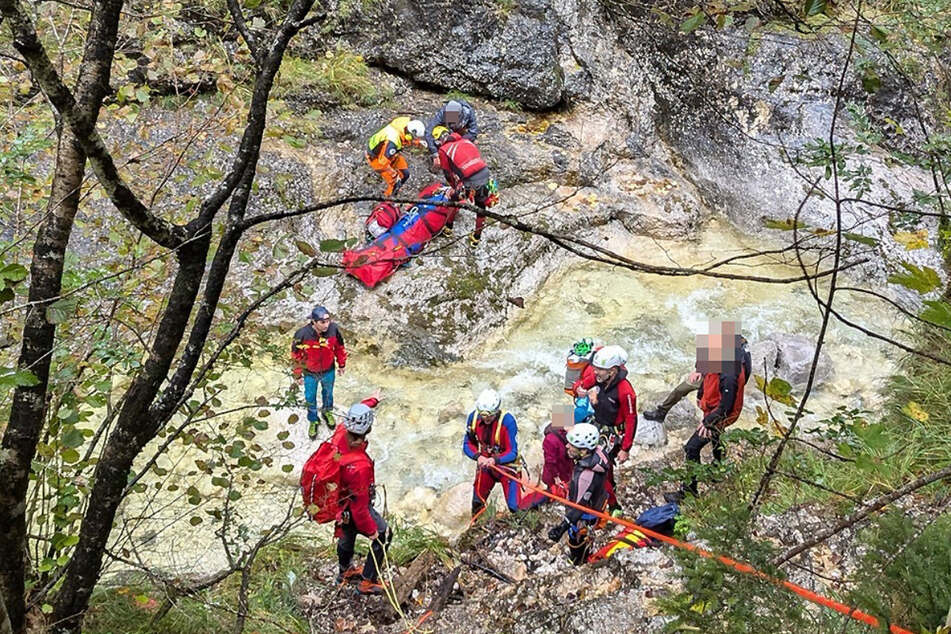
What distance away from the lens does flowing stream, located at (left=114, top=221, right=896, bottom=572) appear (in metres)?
6.33

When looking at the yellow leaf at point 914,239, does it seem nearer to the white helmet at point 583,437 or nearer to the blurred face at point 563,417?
the white helmet at point 583,437

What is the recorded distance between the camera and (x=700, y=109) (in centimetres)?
1047

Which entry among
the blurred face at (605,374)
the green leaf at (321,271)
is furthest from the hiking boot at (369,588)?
the green leaf at (321,271)

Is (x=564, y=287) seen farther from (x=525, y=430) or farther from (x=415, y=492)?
(x=415, y=492)

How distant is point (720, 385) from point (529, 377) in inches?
106

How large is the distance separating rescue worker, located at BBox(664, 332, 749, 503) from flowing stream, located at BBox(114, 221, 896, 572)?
3.34ft

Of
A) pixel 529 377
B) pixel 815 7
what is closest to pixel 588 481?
pixel 529 377

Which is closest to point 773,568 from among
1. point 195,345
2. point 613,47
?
point 195,345

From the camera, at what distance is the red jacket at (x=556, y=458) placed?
5.56 m

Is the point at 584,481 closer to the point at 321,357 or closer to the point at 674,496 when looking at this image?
the point at 674,496

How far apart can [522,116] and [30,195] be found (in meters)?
7.78

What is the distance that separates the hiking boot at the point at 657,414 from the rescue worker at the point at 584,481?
7.20 ft

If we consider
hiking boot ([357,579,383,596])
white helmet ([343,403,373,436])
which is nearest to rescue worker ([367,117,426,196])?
white helmet ([343,403,373,436])

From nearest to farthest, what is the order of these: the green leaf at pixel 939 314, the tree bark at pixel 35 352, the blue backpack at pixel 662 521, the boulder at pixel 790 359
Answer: the green leaf at pixel 939 314, the tree bark at pixel 35 352, the blue backpack at pixel 662 521, the boulder at pixel 790 359
